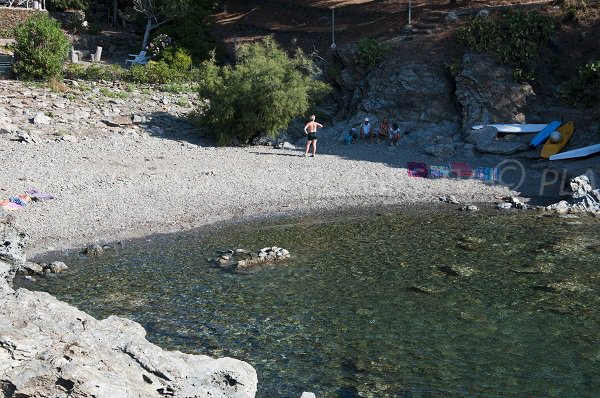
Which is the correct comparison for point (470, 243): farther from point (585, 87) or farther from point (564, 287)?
point (585, 87)

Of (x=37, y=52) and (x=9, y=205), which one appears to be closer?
(x=9, y=205)

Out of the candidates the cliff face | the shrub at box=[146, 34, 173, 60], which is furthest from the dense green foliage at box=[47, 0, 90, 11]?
the cliff face

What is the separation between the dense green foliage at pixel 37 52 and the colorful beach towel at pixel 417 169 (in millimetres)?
15363

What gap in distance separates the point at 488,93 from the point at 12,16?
25.1 metres

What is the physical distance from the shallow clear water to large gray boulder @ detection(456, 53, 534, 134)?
797 centimetres

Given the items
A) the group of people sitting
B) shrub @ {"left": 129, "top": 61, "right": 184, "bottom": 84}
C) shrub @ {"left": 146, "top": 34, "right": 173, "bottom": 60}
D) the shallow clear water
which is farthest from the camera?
shrub @ {"left": 146, "top": 34, "right": 173, "bottom": 60}

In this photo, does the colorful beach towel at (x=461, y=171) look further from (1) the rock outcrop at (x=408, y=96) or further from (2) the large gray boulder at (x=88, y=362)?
(2) the large gray boulder at (x=88, y=362)

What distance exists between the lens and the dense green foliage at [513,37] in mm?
30453

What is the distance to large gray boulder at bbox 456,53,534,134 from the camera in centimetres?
2939

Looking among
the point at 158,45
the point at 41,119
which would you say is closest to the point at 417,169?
the point at 41,119

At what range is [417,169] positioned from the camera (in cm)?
2641

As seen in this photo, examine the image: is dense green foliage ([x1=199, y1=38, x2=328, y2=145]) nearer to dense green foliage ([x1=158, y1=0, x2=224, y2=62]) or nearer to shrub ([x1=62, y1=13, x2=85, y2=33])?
dense green foliage ([x1=158, y1=0, x2=224, y2=62])

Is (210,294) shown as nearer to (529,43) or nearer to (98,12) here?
(529,43)

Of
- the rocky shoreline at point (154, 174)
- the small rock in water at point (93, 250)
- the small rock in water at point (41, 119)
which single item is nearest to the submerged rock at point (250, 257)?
the rocky shoreline at point (154, 174)
